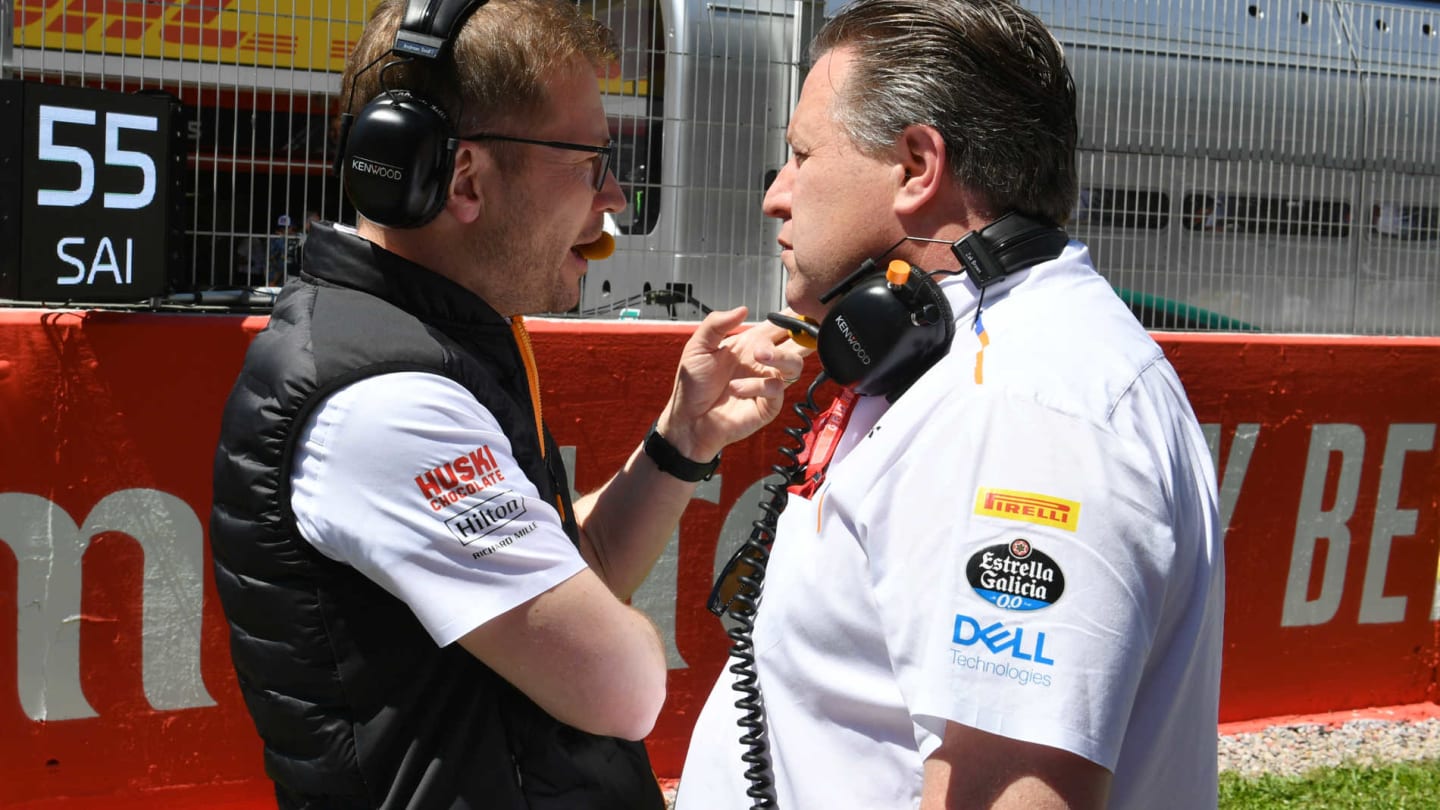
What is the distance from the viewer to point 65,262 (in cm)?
392

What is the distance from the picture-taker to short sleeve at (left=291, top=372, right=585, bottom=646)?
1653 millimetres

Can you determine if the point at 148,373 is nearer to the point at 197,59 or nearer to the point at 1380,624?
the point at 197,59

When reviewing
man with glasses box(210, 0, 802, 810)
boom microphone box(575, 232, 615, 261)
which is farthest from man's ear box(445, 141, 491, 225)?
boom microphone box(575, 232, 615, 261)

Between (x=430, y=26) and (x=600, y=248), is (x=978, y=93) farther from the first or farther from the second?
(x=600, y=248)

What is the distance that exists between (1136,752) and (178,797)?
3.69 meters

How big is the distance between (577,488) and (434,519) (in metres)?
2.96

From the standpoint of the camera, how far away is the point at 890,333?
5.32 feet

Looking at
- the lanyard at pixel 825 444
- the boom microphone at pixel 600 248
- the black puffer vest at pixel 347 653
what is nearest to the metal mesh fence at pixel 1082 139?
the boom microphone at pixel 600 248

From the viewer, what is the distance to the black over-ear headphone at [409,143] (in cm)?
189

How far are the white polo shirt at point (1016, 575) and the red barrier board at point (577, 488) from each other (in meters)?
3.06

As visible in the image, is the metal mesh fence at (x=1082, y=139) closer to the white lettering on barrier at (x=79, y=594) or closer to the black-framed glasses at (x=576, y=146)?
the white lettering on barrier at (x=79, y=594)

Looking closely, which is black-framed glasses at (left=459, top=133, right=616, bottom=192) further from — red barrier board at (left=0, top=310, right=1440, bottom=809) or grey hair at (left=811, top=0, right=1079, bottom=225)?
red barrier board at (left=0, top=310, right=1440, bottom=809)

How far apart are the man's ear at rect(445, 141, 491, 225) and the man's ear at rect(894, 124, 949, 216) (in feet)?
2.37

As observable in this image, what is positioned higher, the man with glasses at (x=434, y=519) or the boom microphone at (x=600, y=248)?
the boom microphone at (x=600, y=248)
